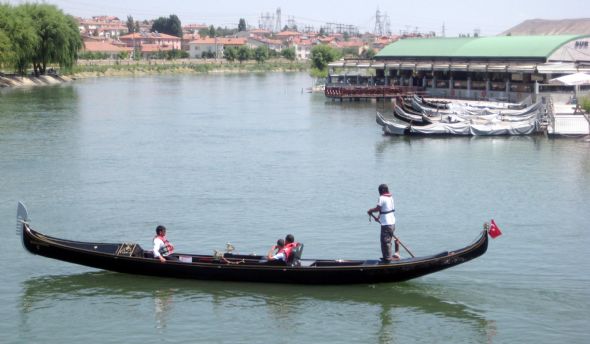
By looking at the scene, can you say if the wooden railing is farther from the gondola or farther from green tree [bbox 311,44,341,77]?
the gondola

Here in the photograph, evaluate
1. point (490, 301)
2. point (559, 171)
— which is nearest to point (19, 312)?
point (490, 301)

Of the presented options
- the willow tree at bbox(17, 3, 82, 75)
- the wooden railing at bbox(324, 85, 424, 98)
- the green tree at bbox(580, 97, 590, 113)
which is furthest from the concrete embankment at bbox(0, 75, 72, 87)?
the green tree at bbox(580, 97, 590, 113)

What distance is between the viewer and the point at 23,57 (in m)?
66.3

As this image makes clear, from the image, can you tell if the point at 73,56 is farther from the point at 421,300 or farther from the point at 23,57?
the point at 421,300

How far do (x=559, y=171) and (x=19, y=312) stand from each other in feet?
62.4

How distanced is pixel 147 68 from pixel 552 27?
255 feet

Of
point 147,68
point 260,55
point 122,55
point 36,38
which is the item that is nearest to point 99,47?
point 122,55

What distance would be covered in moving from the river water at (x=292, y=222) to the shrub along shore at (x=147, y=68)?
96.4 feet

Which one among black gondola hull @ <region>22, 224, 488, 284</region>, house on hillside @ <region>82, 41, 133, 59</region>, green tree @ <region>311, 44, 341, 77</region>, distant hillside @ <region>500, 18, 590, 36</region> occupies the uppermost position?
distant hillside @ <region>500, 18, 590, 36</region>

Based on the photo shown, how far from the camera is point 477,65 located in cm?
5294

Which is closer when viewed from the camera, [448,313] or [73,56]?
[448,313]

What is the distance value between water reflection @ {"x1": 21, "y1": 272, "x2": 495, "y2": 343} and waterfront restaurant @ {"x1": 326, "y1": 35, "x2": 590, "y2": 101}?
3435cm

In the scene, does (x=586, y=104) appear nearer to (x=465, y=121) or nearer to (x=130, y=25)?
(x=465, y=121)

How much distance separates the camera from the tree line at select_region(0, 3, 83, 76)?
211ft
